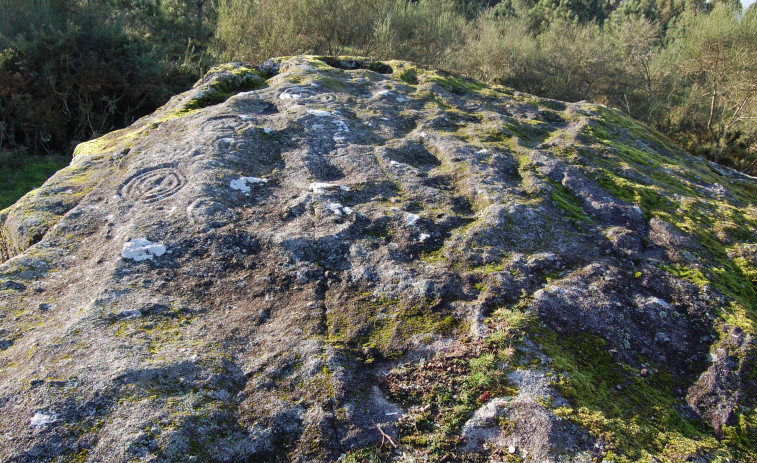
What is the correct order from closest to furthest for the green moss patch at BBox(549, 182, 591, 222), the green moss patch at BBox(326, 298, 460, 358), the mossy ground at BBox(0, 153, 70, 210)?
the green moss patch at BBox(326, 298, 460, 358)
the green moss patch at BBox(549, 182, 591, 222)
the mossy ground at BBox(0, 153, 70, 210)

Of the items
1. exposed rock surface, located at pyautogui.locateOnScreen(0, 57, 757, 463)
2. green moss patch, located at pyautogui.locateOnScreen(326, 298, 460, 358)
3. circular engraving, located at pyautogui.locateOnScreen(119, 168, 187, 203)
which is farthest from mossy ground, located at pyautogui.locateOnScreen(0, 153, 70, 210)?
green moss patch, located at pyautogui.locateOnScreen(326, 298, 460, 358)

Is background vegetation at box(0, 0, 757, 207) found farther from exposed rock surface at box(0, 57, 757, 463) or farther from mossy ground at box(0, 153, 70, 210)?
exposed rock surface at box(0, 57, 757, 463)

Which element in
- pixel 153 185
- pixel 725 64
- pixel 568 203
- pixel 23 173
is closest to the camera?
pixel 153 185

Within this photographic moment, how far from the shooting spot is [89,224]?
3727mm

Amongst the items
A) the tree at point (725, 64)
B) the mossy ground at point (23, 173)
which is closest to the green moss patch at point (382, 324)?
the mossy ground at point (23, 173)

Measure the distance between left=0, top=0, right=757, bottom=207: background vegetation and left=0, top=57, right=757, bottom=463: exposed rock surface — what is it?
846 centimetres

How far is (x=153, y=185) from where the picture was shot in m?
4.08

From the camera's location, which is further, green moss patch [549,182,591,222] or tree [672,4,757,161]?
tree [672,4,757,161]

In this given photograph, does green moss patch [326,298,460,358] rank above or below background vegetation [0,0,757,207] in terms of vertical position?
above

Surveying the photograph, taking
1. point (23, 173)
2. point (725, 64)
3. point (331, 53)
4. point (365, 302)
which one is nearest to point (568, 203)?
point (365, 302)

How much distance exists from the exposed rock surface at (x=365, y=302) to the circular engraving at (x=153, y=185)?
2 centimetres

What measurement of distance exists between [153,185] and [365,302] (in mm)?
2131

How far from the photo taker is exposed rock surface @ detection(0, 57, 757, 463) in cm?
242

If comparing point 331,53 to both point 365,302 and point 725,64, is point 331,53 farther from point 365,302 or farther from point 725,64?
point 365,302
